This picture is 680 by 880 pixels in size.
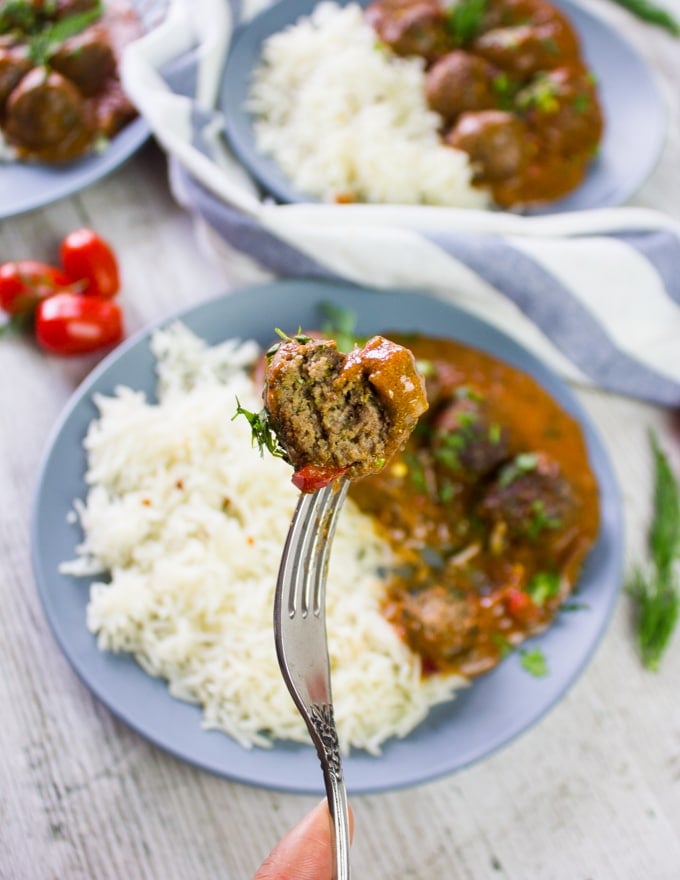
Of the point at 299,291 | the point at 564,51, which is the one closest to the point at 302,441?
the point at 299,291

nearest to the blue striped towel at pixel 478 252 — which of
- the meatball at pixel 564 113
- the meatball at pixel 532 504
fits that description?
the meatball at pixel 564 113

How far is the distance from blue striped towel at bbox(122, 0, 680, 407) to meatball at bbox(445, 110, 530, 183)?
1.52 ft

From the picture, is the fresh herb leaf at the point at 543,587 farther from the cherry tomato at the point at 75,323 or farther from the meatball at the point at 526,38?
the meatball at the point at 526,38

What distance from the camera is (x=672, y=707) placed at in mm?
4488

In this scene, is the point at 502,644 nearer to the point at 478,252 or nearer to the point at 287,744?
the point at 287,744

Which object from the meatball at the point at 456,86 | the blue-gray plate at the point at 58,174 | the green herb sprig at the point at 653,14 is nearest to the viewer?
the blue-gray plate at the point at 58,174

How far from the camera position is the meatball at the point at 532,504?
14.3ft

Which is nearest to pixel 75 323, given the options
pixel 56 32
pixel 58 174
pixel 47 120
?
pixel 58 174

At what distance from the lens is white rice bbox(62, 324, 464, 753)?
390cm

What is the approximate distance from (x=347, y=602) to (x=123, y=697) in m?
1.09

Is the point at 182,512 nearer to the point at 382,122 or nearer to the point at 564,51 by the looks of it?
the point at 382,122

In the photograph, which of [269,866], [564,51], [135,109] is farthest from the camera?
[564,51]

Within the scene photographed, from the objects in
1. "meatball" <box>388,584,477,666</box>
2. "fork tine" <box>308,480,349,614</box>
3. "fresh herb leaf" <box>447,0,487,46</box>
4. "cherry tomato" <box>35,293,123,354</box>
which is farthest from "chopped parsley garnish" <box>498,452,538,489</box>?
"fresh herb leaf" <box>447,0,487,46</box>

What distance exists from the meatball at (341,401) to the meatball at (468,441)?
1.74 m
